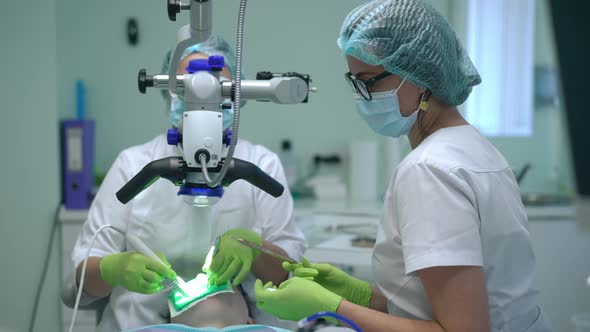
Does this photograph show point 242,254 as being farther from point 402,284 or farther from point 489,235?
point 489,235

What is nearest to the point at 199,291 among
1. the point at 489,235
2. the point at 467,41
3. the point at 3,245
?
the point at 489,235

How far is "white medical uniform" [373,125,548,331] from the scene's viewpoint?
3.62 feet

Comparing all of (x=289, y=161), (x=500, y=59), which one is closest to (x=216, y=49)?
(x=289, y=161)

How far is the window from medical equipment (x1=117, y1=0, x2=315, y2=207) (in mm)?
2434

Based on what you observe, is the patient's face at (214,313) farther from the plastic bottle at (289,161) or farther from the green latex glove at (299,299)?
the plastic bottle at (289,161)

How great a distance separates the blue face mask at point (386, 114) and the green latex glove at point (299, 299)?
0.41m

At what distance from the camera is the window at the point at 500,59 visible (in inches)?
132

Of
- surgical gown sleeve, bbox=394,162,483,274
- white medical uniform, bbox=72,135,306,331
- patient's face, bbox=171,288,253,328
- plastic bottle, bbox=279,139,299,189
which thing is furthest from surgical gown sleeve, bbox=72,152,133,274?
Result: plastic bottle, bbox=279,139,299,189

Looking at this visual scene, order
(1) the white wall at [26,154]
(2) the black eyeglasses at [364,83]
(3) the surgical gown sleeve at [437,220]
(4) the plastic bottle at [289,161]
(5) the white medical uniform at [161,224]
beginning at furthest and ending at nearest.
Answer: (4) the plastic bottle at [289,161] → (1) the white wall at [26,154] → (5) the white medical uniform at [161,224] → (2) the black eyeglasses at [364,83] → (3) the surgical gown sleeve at [437,220]

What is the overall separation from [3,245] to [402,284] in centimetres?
217

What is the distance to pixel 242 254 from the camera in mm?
1491

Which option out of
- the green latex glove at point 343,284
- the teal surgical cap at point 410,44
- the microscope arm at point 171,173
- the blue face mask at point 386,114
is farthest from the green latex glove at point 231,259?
the teal surgical cap at point 410,44

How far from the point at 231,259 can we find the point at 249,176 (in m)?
0.35

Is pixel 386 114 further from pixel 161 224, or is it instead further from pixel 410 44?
pixel 161 224
